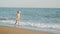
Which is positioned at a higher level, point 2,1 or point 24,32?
point 2,1

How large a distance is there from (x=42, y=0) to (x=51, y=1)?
314mm

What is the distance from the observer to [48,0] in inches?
170

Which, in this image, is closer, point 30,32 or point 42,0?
point 30,32

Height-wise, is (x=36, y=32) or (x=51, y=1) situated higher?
(x=51, y=1)

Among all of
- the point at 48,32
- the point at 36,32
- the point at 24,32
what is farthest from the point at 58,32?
the point at 24,32

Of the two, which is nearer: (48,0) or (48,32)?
(48,32)

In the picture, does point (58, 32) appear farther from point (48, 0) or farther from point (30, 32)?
point (48, 0)

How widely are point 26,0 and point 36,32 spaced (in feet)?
5.11

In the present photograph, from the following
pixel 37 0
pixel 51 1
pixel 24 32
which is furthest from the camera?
pixel 37 0

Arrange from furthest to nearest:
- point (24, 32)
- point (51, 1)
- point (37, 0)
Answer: point (37, 0) → point (51, 1) → point (24, 32)

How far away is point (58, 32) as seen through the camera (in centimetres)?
342

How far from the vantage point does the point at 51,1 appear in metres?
4.28

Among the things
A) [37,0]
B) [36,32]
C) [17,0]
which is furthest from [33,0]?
[36,32]

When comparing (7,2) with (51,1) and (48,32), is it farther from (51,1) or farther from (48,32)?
(48,32)
